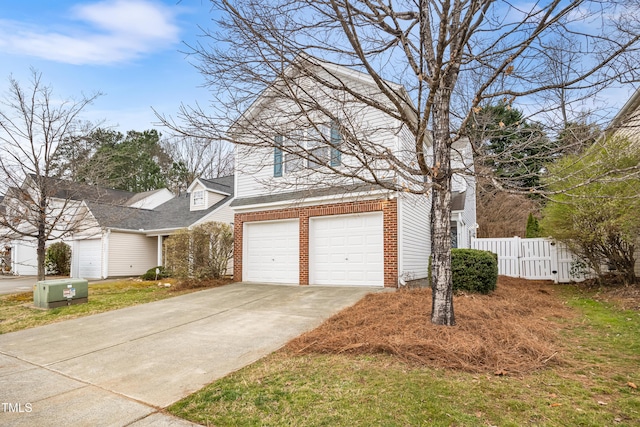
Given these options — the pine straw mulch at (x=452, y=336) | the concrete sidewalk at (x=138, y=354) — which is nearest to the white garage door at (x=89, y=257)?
the concrete sidewalk at (x=138, y=354)

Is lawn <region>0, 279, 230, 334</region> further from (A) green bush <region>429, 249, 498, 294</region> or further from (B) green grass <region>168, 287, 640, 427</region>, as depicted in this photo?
(A) green bush <region>429, 249, 498, 294</region>

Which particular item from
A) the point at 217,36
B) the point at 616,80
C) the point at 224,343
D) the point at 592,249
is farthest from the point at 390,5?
the point at 592,249

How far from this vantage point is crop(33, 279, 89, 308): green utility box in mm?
9234

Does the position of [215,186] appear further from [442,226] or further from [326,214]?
[442,226]

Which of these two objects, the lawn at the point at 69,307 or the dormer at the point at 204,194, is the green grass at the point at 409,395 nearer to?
the lawn at the point at 69,307

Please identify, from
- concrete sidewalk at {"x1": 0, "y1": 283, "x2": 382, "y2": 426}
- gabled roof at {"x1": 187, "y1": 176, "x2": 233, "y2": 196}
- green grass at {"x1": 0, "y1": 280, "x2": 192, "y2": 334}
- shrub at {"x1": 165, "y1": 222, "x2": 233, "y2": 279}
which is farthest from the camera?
gabled roof at {"x1": 187, "y1": 176, "x2": 233, "y2": 196}

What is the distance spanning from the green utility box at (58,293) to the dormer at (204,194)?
9611mm

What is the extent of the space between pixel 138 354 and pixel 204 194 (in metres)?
14.6

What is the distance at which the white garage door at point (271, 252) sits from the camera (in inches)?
469

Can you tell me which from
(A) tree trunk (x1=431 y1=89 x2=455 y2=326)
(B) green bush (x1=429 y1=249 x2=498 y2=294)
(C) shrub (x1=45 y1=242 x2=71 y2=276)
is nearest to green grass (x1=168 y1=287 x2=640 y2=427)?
(A) tree trunk (x1=431 y1=89 x2=455 y2=326)

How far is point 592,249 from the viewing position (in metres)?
9.96

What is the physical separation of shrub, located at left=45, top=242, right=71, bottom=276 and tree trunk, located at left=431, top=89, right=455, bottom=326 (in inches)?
878

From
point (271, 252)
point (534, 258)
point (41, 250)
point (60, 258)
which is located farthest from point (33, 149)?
point (534, 258)

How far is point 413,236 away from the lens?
1156cm
